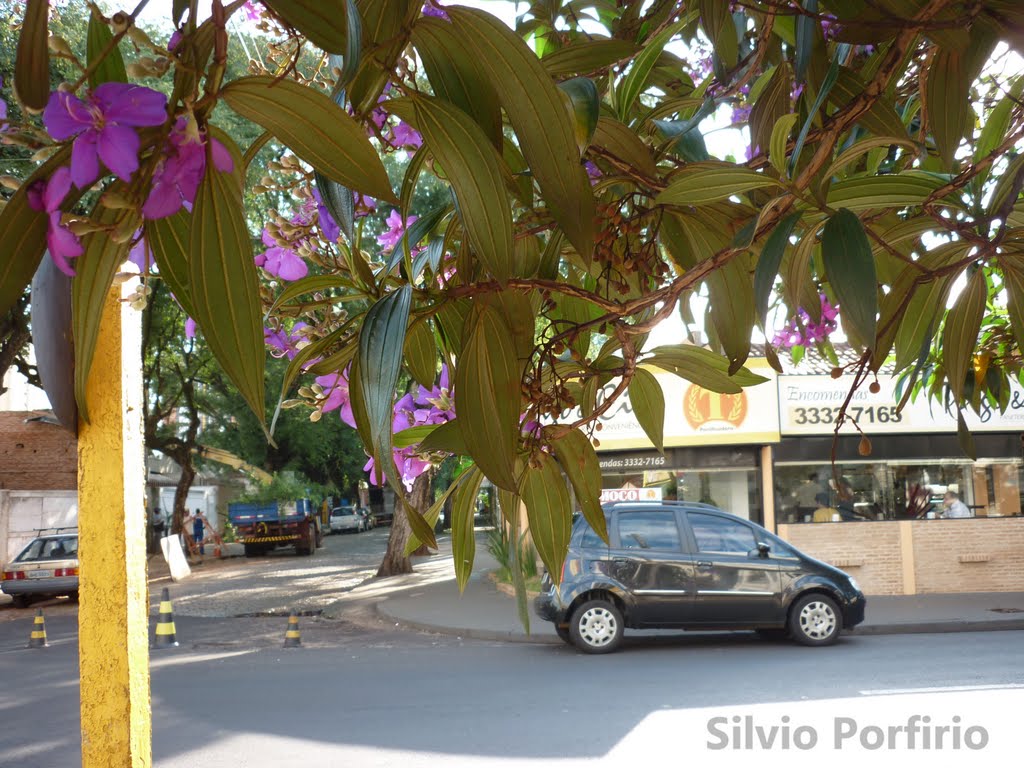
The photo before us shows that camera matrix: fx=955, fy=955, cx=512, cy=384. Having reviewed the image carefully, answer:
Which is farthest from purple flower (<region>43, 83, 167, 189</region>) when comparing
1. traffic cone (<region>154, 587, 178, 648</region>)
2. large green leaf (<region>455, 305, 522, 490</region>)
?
traffic cone (<region>154, 587, 178, 648</region>)

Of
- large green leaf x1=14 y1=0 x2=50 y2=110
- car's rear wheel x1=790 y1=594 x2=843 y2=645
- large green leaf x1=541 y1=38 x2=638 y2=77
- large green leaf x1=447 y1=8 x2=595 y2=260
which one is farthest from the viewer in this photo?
car's rear wheel x1=790 y1=594 x2=843 y2=645

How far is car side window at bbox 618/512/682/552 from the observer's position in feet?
31.6

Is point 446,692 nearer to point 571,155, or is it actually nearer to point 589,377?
point 589,377

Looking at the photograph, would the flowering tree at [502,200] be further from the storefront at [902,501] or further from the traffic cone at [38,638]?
the storefront at [902,501]

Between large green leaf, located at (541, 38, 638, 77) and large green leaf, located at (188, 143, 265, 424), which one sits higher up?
large green leaf, located at (541, 38, 638, 77)

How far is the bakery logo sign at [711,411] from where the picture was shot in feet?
43.9

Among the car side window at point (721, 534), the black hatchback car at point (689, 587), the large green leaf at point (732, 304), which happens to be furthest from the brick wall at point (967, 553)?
the large green leaf at point (732, 304)

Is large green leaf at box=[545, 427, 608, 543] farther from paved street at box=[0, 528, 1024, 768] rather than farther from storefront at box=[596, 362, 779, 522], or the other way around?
storefront at box=[596, 362, 779, 522]

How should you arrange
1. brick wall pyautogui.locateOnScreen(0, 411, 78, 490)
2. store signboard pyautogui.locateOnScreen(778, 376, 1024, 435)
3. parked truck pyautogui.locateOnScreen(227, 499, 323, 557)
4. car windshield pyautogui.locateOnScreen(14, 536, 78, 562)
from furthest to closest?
parked truck pyautogui.locateOnScreen(227, 499, 323, 557) → brick wall pyautogui.locateOnScreen(0, 411, 78, 490) → car windshield pyautogui.locateOnScreen(14, 536, 78, 562) → store signboard pyautogui.locateOnScreen(778, 376, 1024, 435)

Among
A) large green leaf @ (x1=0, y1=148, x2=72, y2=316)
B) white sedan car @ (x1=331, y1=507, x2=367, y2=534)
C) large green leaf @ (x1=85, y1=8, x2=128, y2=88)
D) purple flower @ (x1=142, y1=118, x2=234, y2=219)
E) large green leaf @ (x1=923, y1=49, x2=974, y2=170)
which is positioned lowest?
white sedan car @ (x1=331, y1=507, x2=367, y2=534)

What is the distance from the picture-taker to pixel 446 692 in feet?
24.3

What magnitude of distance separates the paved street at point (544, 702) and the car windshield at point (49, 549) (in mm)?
4717

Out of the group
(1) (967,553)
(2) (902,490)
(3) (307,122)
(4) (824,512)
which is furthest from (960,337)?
(1) (967,553)

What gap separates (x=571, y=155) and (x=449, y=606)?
42.2 feet
